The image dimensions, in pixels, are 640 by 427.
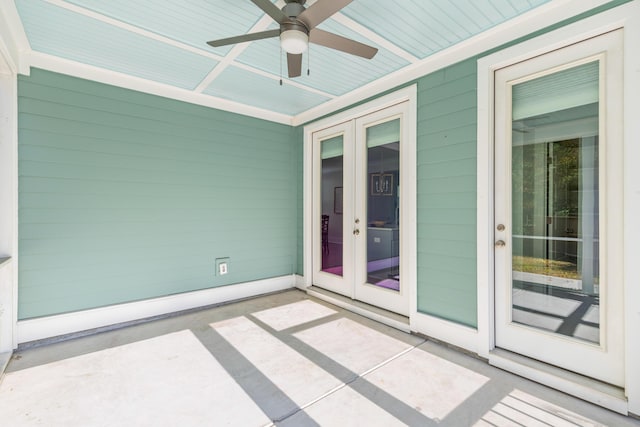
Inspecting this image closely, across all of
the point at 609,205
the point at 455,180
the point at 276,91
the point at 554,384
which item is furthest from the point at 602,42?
the point at 276,91

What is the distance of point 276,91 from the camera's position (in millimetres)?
3436

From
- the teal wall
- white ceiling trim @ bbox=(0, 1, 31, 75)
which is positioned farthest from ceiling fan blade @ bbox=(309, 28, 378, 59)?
the teal wall

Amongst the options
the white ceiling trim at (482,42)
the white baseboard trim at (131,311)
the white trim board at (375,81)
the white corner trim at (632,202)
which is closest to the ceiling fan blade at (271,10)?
the white trim board at (375,81)

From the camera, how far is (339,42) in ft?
6.31

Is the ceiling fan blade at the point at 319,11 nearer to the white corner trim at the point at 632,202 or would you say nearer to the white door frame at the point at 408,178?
the white door frame at the point at 408,178

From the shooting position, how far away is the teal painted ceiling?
2000 millimetres

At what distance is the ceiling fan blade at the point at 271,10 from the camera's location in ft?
5.19

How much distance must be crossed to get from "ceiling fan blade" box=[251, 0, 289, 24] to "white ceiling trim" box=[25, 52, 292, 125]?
2.14m

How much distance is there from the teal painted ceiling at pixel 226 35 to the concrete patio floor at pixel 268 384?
260 centimetres

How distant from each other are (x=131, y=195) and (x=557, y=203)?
3888 millimetres

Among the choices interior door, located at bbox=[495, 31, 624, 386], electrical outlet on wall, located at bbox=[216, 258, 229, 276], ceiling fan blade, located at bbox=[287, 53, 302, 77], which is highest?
ceiling fan blade, located at bbox=[287, 53, 302, 77]

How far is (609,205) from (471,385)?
1492mm

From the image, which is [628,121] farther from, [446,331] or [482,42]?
[446,331]

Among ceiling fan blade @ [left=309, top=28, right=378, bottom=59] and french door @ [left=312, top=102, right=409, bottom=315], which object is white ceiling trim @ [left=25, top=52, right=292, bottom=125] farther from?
ceiling fan blade @ [left=309, top=28, right=378, bottom=59]
